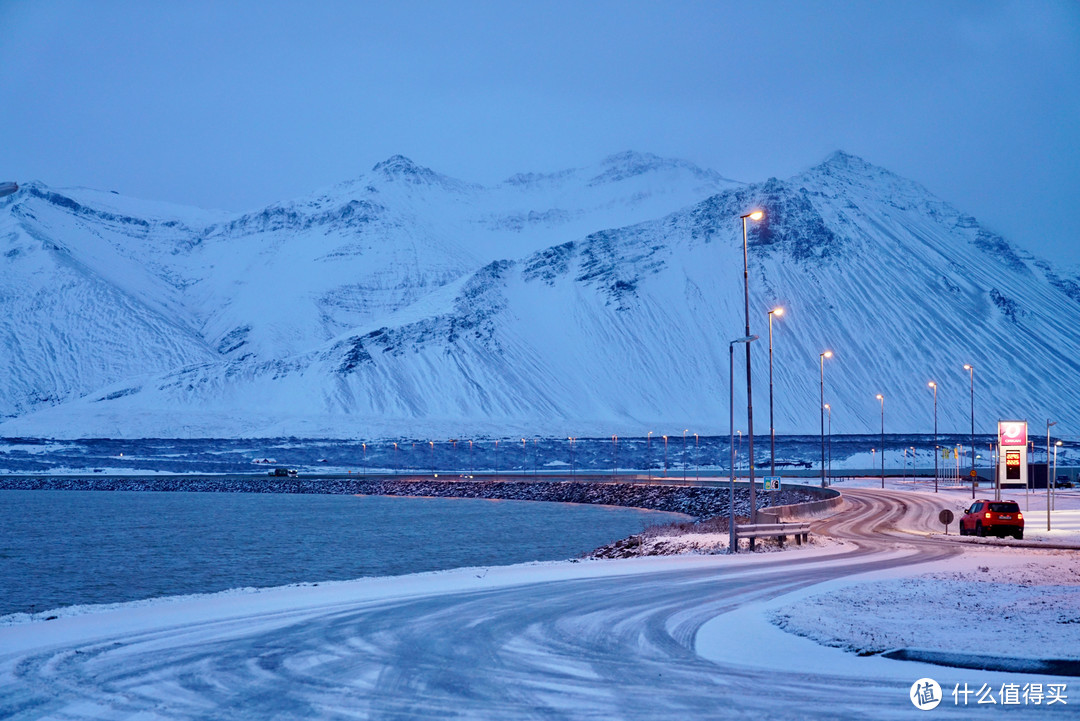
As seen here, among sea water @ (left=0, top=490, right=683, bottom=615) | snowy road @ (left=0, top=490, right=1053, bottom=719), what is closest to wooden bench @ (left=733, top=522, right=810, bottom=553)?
snowy road @ (left=0, top=490, right=1053, bottom=719)

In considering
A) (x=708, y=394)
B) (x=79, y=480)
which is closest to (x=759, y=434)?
(x=708, y=394)

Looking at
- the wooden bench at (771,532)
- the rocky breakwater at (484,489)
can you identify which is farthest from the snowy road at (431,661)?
the rocky breakwater at (484,489)

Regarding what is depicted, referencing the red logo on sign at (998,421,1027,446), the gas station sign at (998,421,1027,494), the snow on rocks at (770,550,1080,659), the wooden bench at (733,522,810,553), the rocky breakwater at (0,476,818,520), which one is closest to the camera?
the snow on rocks at (770,550,1080,659)

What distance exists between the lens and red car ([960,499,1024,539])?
37312mm

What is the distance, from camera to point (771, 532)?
31.6m

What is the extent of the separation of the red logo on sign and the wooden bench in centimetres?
1111

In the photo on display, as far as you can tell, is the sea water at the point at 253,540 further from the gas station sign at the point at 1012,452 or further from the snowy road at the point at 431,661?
the gas station sign at the point at 1012,452

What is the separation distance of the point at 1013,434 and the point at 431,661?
3239 centimetres

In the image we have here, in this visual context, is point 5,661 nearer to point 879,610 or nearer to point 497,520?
point 879,610

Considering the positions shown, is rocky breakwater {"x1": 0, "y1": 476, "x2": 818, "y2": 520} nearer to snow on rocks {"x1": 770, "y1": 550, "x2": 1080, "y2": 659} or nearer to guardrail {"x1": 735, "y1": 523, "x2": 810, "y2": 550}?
guardrail {"x1": 735, "y1": 523, "x2": 810, "y2": 550}

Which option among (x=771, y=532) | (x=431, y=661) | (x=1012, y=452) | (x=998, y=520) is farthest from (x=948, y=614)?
(x=1012, y=452)

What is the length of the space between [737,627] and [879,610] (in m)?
2.81

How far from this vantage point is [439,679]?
12.6 meters

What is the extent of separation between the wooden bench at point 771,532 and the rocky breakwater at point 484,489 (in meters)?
32.3
